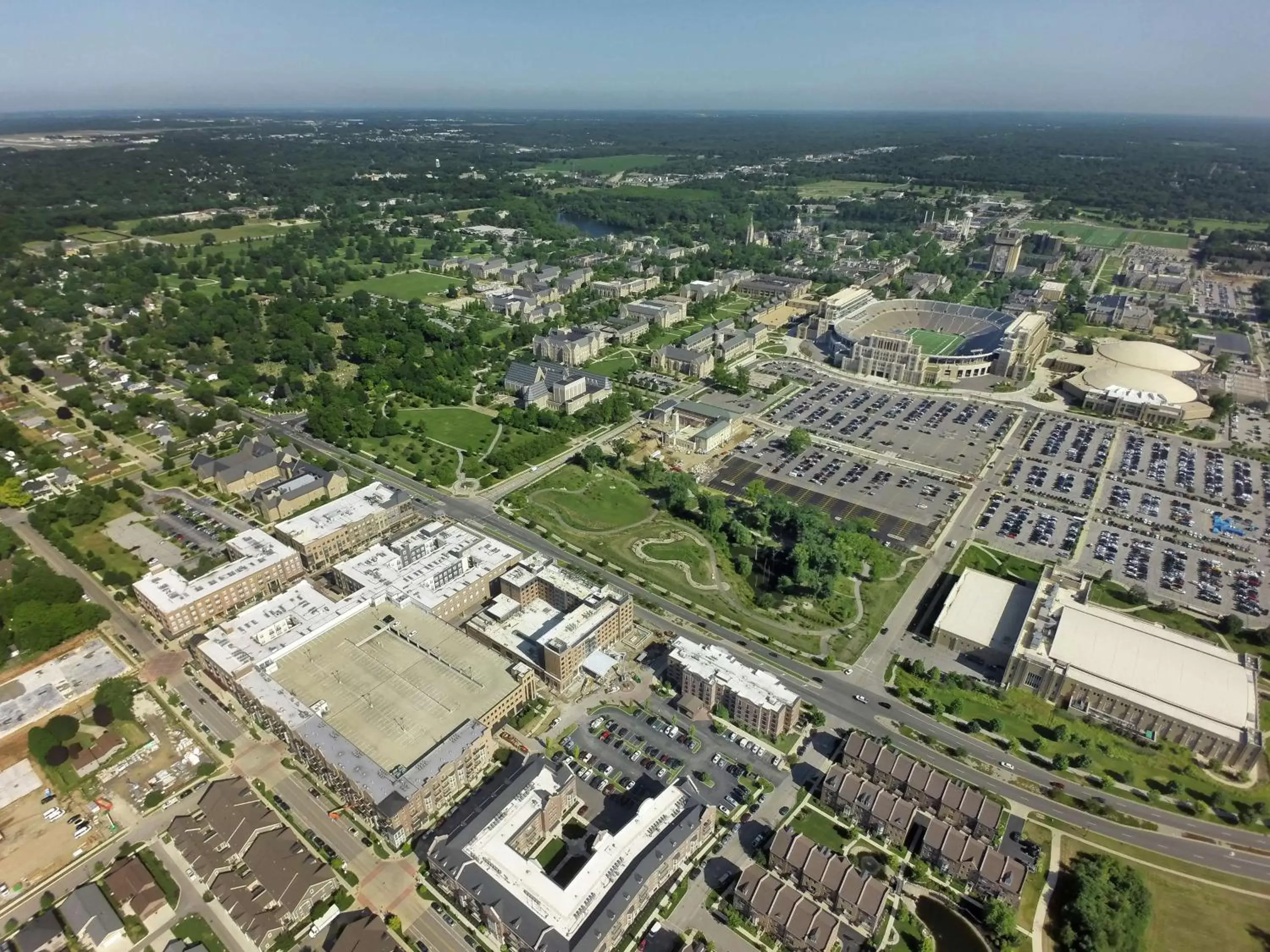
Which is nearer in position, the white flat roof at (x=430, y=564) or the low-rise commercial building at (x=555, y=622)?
the low-rise commercial building at (x=555, y=622)

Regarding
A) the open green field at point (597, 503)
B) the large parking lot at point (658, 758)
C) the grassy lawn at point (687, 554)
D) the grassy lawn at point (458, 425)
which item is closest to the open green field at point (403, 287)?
the grassy lawn at point (458, 425)

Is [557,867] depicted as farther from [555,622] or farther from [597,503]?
[597,503]

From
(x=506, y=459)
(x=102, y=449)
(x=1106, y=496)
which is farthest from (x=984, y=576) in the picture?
(x=102, y=449)

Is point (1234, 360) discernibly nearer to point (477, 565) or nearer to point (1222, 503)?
point (1222, 503)

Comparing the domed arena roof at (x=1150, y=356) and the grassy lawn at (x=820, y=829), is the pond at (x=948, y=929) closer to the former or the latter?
the grassy lawn at (x=820, y=829)

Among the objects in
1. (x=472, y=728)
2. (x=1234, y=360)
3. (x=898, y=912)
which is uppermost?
(x=1234, y=360)

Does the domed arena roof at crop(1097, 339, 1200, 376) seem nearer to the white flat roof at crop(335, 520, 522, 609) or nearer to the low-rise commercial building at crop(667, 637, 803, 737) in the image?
the low-rise commercial building at crop(667, 637, 803, 737)
